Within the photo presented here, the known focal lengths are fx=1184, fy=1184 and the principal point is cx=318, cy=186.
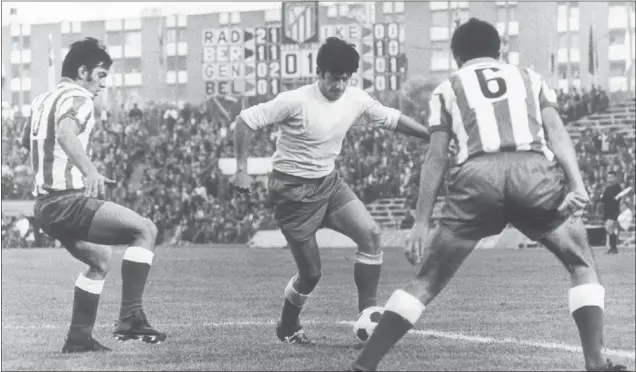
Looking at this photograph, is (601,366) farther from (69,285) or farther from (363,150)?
(363,150)

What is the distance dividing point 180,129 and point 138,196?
8330 mm

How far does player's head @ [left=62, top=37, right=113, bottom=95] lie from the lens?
8.58 meters

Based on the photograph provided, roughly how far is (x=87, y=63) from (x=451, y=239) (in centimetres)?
343

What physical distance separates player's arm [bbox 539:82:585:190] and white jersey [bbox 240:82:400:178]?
236 cm

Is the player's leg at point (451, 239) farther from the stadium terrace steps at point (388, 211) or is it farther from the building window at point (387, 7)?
the building window at point (387, 7)

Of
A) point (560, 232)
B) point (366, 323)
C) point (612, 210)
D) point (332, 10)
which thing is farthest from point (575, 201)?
point (332, 10)

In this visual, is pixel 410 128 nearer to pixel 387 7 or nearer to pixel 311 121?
pixel 311 121

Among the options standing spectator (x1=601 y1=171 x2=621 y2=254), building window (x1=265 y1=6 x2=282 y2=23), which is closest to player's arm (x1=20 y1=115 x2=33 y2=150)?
standing spectator (x1=601 y1=171 x2=621 y2=254)

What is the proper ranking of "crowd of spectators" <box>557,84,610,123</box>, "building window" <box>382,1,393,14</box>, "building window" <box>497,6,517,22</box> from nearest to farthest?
1. "crowd of spectators" <box>557,84,610,123</box>
2. "building window" <box>382,1,393,14</box>
3. "building window" <box>497,6,517,22</box>

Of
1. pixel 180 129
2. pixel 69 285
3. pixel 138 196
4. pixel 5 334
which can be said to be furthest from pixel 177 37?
pixel 5 334

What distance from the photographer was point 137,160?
51938 millimetres

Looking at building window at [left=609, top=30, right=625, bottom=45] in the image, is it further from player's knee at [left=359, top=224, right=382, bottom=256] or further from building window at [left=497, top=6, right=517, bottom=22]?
player's knee at [left=359, top=224, right=382, bottom=256]

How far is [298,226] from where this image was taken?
906 centimetres

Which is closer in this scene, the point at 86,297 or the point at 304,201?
the point at 86,297
